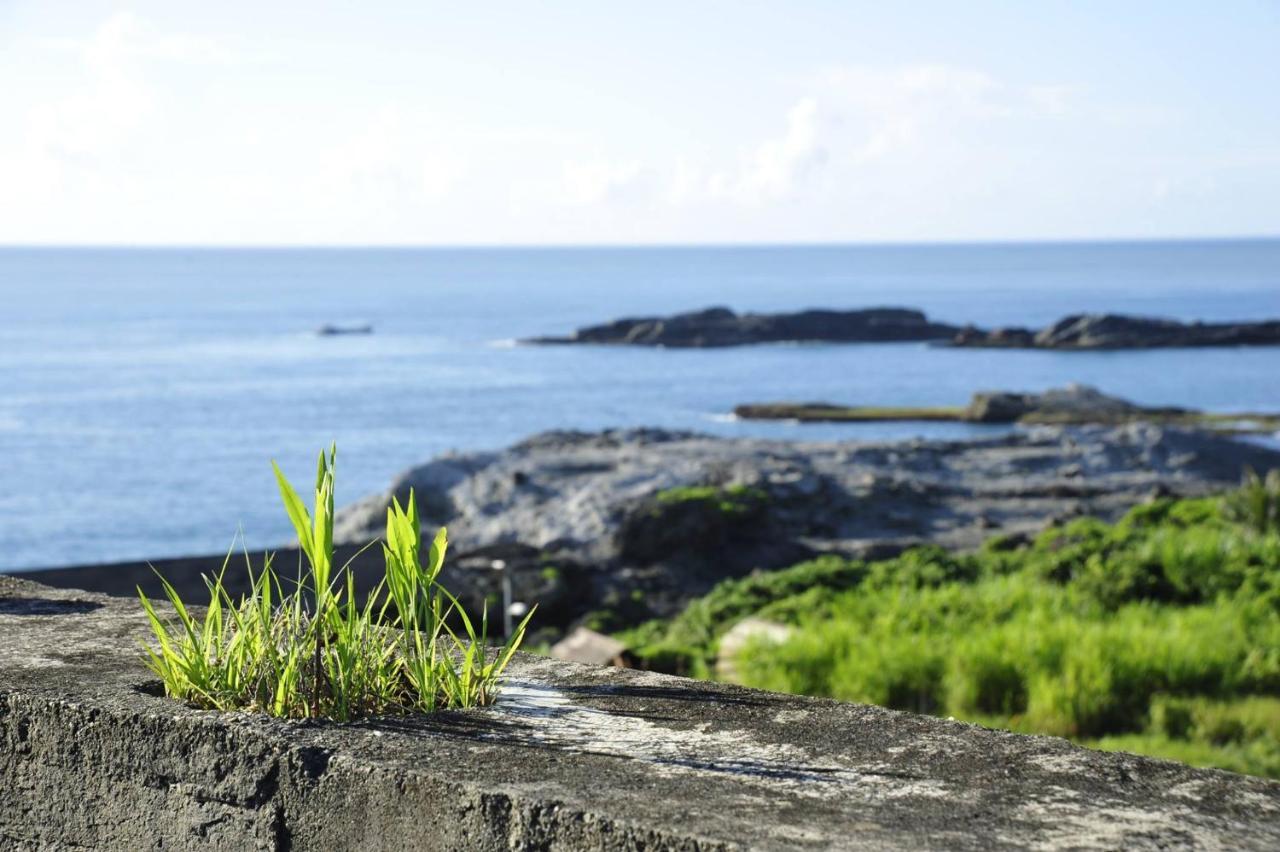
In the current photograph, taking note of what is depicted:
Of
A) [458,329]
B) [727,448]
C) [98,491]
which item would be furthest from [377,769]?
[458,329]

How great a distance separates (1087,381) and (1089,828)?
71.9 m

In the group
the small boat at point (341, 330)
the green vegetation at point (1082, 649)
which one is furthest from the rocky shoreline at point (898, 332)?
the green vegetation at point (1082, 649)

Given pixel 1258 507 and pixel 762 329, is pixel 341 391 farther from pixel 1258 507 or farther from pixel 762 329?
pixel 1258 507

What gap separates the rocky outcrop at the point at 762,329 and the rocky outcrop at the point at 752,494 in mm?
55228

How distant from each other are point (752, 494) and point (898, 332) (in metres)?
75.3

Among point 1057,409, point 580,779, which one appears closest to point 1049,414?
point 1057,409

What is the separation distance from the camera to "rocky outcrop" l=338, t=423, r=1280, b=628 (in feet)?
79.3

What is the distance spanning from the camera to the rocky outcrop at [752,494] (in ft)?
79.3

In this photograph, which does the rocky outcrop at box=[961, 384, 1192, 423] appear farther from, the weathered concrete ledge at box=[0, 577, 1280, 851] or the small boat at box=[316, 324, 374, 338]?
the small boat at box=[316, 324, 374, 338]

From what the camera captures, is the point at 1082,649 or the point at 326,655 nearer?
the point at 326,655

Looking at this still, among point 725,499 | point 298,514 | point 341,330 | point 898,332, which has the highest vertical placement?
point 298,514

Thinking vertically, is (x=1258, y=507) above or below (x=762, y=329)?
below

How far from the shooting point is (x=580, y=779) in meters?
1.89

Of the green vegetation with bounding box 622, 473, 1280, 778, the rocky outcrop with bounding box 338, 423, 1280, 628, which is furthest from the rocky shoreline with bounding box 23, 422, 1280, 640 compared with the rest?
the green vegetation with bounding box 622, 473, 1280, 778
